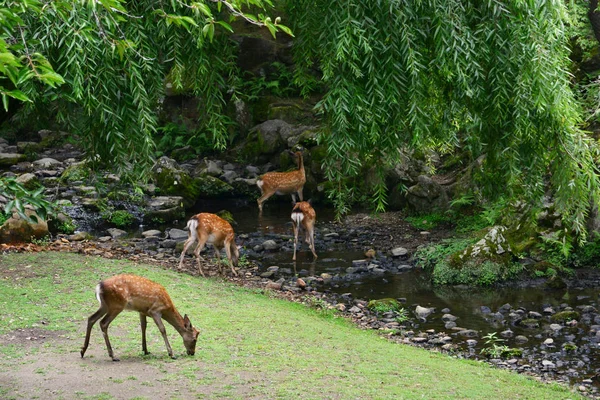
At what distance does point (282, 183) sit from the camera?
66.8 ft

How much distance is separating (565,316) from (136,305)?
305 inches

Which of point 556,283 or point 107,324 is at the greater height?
point 107,324

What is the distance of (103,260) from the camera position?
42.1 feet

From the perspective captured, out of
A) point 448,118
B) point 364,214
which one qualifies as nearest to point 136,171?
point 448,118

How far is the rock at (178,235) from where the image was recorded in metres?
17.0

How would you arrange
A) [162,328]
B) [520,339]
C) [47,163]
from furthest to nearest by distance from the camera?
[47,163]
[520,339]
[162,328]

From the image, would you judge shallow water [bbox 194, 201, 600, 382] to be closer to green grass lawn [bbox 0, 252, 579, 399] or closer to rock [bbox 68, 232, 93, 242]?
green grass lawn [bbox 0, 252, 579, 399]

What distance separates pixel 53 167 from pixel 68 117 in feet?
57.8

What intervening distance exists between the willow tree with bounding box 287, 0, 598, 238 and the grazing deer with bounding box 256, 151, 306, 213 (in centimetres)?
1323

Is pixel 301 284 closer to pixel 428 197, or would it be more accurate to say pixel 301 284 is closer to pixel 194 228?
pixel 194 228

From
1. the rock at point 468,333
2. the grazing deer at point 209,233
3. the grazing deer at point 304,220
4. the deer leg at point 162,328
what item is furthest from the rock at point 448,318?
the deer leg at point 162,328

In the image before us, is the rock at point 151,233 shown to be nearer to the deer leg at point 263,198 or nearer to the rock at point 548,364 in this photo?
the deer leg at point 263,198

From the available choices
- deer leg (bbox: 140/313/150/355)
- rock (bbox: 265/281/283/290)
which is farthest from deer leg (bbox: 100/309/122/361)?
rock (bbox: 265/281/283/290)

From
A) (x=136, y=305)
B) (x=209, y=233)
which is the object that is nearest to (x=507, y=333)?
(x=209, y=233)
